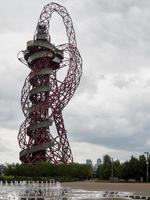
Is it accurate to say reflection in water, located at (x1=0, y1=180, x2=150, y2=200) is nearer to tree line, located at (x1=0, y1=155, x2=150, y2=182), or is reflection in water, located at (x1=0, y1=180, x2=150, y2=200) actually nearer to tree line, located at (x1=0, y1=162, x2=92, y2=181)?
tree line, located at (x1=0, y1=155, x2=150, y2=182)

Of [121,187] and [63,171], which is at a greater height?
[63,171]

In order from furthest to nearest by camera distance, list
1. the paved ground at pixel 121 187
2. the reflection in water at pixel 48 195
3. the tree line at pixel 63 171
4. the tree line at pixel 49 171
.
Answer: the tree line at pixel 49 171 → the tree line at pixel 63 171 → the paved ground at pixel 121 187 → the reflection in water at pixel 48 195

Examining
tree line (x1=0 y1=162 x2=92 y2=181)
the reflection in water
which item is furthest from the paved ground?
tree line (x1=0 y1=162 x2=92 y2=181)

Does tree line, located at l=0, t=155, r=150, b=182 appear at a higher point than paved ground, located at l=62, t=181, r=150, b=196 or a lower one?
higher

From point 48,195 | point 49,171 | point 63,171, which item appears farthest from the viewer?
point 63,171

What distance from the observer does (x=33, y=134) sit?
75.3 metres

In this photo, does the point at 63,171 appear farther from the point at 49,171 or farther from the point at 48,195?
the point at 48,195

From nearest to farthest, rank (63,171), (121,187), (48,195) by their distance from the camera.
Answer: (48,195)
(121,187)
(63,171)

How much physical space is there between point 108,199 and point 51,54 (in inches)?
2100

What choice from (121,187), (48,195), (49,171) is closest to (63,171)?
(49,171)

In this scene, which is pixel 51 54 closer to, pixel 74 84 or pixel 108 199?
pixel 74 84

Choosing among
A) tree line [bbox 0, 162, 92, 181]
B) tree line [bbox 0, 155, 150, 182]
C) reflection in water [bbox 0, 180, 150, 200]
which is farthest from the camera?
tree line [bbox 0, 162, 92, 181]

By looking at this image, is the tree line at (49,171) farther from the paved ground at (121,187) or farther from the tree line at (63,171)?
the paved ground at (121,187)

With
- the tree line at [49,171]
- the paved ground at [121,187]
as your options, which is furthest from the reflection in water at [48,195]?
the tree line at [49,171]
